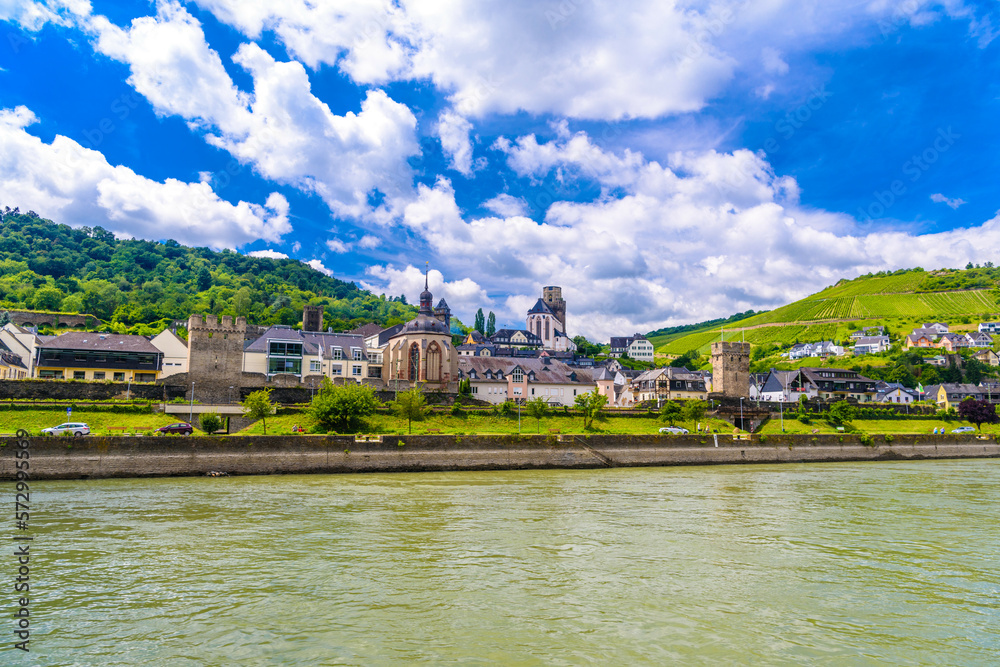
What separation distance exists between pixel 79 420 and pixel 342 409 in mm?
18039

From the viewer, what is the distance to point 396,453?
3766cm

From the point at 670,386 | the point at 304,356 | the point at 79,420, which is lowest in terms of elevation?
the point at 79,420

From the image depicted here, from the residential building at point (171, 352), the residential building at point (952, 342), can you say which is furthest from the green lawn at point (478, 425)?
the residential building at point (952, 342)

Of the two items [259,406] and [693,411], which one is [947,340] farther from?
[259,406]

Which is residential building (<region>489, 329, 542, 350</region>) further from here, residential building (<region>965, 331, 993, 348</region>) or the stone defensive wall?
the stone defensive wall

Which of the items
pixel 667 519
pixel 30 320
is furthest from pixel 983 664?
pixel 30 320

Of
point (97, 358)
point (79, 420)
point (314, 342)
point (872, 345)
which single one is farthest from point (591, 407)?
point (872, 345)

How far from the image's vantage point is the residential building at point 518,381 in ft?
235

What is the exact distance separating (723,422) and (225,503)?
57540mm

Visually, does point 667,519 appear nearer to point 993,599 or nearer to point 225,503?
point 993,599

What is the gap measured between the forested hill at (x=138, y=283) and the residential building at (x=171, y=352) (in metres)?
47.6

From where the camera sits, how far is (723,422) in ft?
220

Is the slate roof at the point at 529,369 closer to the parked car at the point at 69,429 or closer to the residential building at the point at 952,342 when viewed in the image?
the parked car at the point at 69,429

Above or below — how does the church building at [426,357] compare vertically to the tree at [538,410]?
above
